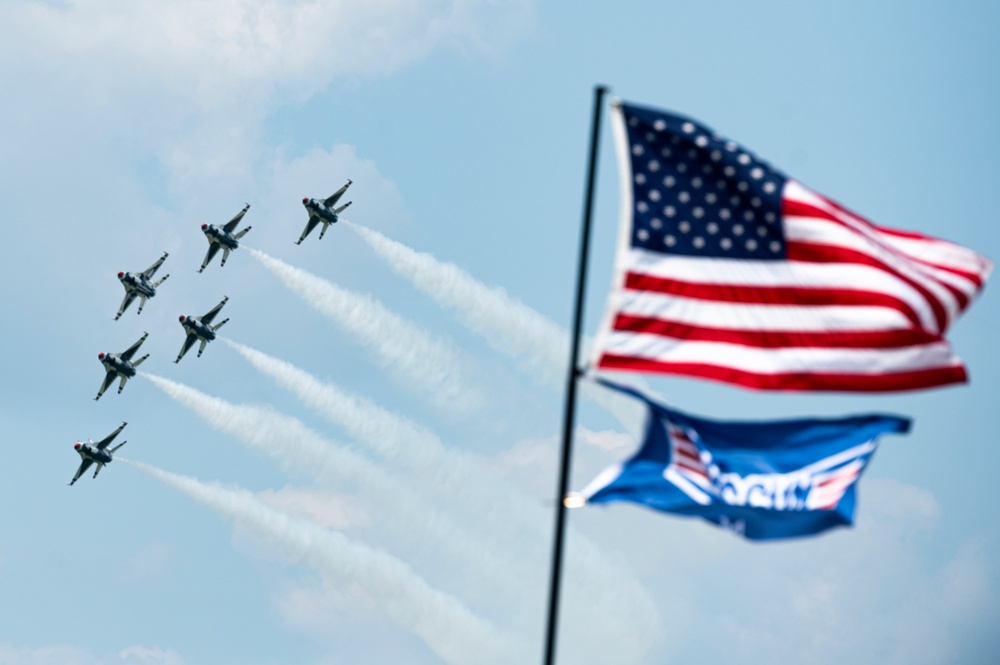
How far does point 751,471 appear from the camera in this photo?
3047cm

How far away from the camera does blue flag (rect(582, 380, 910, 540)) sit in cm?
2919

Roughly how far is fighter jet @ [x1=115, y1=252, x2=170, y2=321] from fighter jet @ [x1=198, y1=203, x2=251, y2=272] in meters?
6.09

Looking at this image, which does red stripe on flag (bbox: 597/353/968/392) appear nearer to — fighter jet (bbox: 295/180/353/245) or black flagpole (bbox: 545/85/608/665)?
black flagpole (bbox: 545/85/608/665)

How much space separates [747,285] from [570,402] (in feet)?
14.5

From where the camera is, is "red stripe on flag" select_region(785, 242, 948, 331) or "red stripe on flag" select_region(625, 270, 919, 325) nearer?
"red stripe on flag" select_region(625, 270, 919, 325)

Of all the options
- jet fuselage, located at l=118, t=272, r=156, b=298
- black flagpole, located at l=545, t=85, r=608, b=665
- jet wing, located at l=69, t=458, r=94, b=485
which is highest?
jet fuselage, located at l=118, t=272, r=156, b=298

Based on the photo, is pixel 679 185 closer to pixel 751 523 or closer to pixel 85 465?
pixel 751 523

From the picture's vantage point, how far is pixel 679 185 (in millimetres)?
29531

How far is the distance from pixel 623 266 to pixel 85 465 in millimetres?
139112

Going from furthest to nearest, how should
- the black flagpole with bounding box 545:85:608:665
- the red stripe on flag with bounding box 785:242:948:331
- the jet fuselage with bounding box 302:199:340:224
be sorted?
the jet fuselage with bounding box 302:199:340:224, the red stripe on flag with bounding box 785:242:948:331, the black flagpole with bounding box 545:85:608:665

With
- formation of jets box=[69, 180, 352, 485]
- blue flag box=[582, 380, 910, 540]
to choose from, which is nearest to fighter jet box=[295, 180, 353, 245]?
formation of jets box=[69, 180, 352, 485]

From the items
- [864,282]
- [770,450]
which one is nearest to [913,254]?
[864,282]

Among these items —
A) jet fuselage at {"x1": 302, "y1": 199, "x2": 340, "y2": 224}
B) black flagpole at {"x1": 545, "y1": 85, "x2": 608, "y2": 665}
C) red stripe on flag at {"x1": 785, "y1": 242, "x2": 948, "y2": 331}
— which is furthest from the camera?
jet fuselage at {"x1": 302, "y1": 199, "x2": 340, "y2": 224}

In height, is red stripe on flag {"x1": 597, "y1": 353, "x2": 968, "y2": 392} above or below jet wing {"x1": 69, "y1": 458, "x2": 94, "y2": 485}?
below
